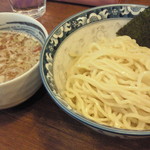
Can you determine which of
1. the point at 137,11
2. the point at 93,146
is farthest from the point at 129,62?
the point at 93,146

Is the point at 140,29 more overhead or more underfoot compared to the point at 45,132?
more overhead

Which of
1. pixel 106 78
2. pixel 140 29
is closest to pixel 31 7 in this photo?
pixel 140 29

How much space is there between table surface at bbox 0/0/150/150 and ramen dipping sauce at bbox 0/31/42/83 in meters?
0.16

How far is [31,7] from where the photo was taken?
1.82 metres

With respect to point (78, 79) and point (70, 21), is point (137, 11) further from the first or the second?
point (78, 79)

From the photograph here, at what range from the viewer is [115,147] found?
3.13 ft

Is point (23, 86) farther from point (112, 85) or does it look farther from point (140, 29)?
point (140, 29)

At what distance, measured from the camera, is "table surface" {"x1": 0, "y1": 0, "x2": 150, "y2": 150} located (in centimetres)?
96

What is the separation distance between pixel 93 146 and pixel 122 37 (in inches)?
24.8

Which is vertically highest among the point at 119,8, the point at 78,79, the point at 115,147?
the point at 119,8

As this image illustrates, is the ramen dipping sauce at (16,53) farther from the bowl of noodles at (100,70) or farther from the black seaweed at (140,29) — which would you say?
the black seaweed at (140,29)

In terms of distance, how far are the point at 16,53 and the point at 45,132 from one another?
50cm

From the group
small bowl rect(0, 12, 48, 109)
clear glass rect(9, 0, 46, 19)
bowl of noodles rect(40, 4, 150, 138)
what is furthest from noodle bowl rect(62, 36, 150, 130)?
clear glass rect(9, 0, 46, 19)

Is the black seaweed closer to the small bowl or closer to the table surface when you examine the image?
the small bowl
